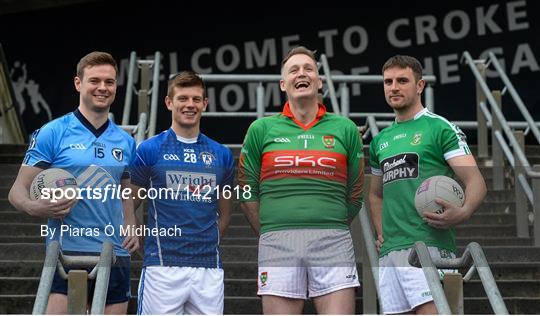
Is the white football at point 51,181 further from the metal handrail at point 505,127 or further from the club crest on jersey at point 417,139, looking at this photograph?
the metal handrail at point 505,127

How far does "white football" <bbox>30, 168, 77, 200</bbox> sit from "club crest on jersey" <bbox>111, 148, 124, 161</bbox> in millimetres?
321

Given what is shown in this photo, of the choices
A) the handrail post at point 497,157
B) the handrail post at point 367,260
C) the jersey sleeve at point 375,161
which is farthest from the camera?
the handrail post at point 497,157

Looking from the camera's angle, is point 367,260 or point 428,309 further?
point 367,260

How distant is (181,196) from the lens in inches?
249

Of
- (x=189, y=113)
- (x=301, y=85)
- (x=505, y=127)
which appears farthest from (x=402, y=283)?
(x=505, y=127)

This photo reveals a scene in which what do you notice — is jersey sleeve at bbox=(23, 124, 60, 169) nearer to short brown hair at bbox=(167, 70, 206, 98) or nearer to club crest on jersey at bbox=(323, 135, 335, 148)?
short brown hair at bbox=(167, 70, 206, 98)

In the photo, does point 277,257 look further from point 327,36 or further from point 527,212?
point 327,36

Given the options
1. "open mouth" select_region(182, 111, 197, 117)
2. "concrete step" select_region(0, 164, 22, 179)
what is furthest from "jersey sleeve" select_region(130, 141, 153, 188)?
"concrete step" select_region(0, 164, 22, 179)

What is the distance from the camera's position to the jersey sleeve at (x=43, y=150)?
623 cm

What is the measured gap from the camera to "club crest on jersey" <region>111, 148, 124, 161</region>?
6.34 m

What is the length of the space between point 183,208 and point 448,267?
1311mm

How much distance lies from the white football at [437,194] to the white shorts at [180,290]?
3.47ft

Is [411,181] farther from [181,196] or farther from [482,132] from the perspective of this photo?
[482,132]

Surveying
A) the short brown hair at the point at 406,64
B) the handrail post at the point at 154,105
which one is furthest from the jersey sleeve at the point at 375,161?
the handrail post at the point at 154,105
